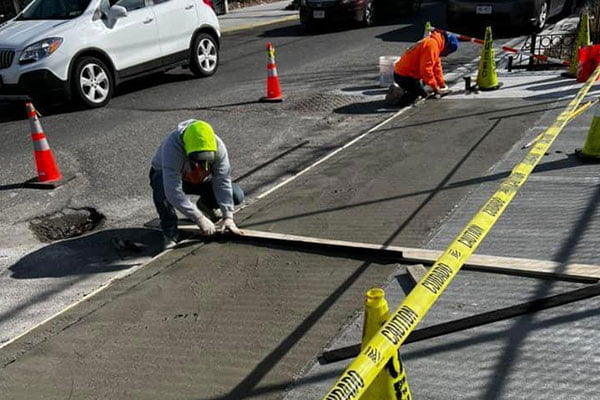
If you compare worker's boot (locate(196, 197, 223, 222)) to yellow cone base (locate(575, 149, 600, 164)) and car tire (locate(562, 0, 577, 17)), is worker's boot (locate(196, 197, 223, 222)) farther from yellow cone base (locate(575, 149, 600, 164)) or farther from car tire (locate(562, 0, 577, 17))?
car tire (locate(562, 0, 577, 17))

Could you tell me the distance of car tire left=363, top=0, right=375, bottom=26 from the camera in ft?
50.9

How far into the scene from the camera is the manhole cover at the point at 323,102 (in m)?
8.48

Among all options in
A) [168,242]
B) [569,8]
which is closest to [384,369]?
[168,242]

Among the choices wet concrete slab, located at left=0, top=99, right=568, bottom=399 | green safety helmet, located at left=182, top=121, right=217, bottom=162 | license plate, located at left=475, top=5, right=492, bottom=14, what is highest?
license plate, located at left=475, top=5, right=492, bottom=14

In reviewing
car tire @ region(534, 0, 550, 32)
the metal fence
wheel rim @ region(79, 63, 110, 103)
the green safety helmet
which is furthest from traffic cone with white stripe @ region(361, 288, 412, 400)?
car tire @ region(534, 0, 550, 32)

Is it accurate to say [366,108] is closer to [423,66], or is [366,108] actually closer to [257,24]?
[423,66]

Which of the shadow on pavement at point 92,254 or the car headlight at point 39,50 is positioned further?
the car headlight at point 39,50

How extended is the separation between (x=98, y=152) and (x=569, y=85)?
6.36 meters

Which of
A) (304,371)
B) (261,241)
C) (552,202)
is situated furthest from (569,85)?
(304,371)

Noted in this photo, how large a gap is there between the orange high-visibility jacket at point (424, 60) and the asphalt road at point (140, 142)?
0.68 metres

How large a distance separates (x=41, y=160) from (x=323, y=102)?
4.25m

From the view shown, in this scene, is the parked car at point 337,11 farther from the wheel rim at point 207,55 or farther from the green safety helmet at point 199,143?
the green safety helmet at point 199,143

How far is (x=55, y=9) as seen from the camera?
8.91 meters

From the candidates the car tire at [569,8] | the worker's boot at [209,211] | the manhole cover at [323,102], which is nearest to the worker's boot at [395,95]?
the manhole cover at [323,102]
